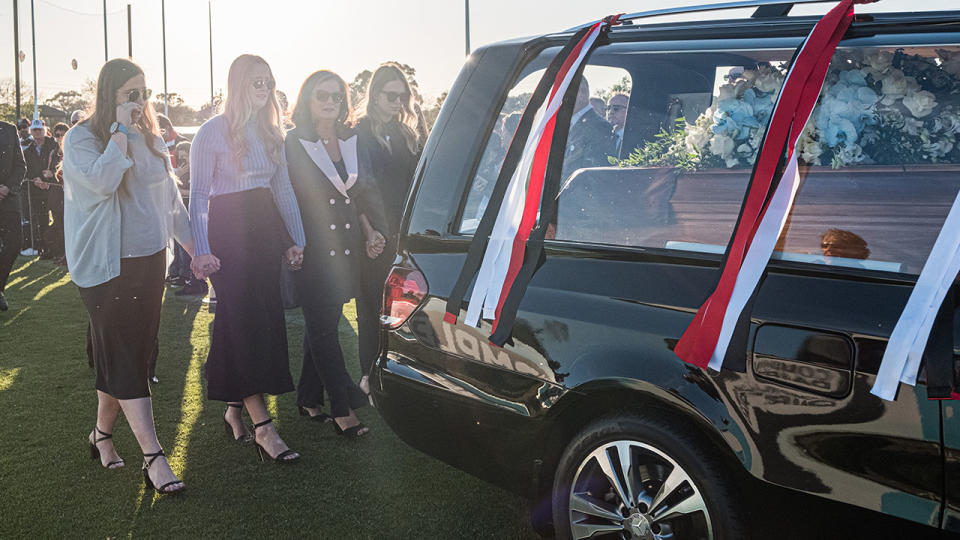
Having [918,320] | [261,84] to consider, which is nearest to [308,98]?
[261,84]

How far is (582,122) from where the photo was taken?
276 centimetres

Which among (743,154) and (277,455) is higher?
(743,154)

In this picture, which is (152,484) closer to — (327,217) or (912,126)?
(327,217)

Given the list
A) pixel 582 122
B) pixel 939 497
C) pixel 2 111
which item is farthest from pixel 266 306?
pixel 2 111

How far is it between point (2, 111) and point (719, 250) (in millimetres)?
68168

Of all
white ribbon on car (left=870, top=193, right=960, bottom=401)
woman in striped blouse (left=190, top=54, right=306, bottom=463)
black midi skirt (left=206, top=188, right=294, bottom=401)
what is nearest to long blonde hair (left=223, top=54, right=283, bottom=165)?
woman in striped blouse (left=190, top=54, right=306, bottom=463)

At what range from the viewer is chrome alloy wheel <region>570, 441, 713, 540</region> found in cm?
230

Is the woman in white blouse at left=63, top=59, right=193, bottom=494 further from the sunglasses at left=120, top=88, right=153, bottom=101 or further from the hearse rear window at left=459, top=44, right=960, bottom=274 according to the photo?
the hearse rear window at left=459, top=44, right=960, bottom=274

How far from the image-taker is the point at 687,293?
2.25 meters

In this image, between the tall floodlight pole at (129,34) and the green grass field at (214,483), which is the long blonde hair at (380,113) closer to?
the green grass field at (214,483)

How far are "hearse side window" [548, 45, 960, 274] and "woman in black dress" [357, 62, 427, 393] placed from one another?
2367mm

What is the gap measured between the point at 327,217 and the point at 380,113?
86cm

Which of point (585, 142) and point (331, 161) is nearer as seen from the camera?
point (585, 142)

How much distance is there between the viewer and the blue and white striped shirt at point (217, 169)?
3.87 m
